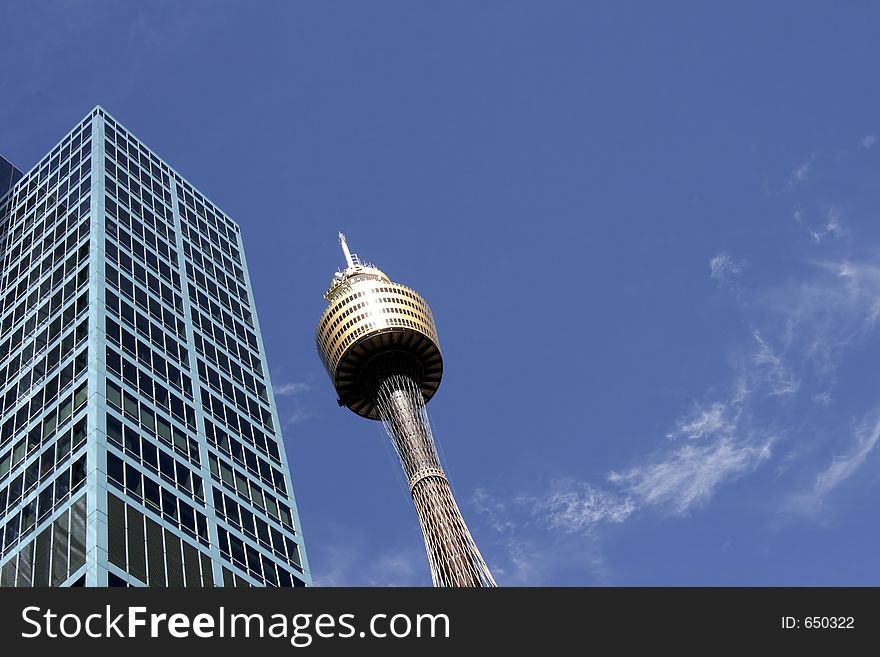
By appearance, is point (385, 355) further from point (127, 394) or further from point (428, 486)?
point (127, 394)

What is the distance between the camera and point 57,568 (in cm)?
5081

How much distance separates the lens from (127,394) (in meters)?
63.5

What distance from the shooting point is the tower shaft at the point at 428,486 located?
326 ft

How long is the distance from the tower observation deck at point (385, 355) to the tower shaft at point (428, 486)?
12 cm

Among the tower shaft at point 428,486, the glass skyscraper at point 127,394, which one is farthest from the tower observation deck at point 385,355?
the glass skyscraper at point 127,394

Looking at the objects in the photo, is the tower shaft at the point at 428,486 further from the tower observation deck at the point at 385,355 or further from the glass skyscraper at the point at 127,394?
the glass skyscraper at the point at 127,394

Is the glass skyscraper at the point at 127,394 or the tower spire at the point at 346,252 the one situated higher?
the tower spire at the point at 346,252

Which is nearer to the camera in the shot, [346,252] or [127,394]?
[127,394]

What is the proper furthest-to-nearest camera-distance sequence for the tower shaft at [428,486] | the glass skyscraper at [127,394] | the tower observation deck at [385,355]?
the tower observation deck at [385,355] → the tower shaft at [428,486] → the glass skyscraper at [127,394]

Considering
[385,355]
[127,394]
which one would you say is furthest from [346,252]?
[127,394]

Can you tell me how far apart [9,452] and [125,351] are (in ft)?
28.6

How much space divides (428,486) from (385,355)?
17.6m
